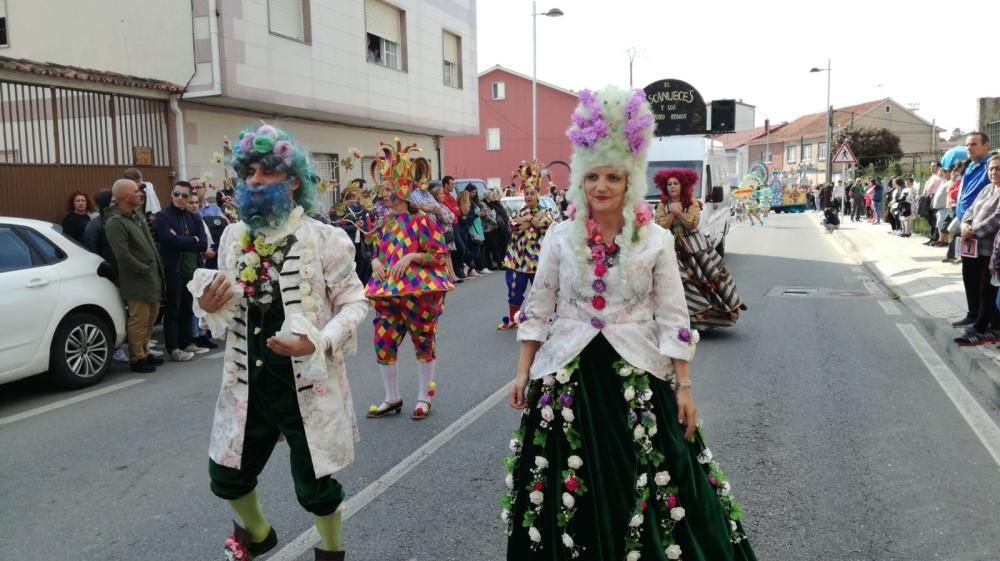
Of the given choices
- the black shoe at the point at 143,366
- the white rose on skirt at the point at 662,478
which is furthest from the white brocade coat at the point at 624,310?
the black shoe at the point at 143,366

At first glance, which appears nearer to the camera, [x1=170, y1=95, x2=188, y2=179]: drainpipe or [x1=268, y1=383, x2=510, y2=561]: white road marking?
[x1=268, y1=383, x2=510, y2=561]: white road marking

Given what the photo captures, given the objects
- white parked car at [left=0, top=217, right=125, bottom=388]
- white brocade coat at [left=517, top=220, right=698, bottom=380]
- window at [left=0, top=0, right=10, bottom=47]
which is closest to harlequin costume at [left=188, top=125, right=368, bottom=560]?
white brocade coat at [left=517, top=220, right=698, bottom=380]

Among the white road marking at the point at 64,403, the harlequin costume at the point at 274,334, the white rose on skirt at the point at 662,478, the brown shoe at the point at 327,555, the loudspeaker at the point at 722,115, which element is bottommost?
the white road marking at the point at 64,403

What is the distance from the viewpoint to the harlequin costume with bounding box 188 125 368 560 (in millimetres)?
3264

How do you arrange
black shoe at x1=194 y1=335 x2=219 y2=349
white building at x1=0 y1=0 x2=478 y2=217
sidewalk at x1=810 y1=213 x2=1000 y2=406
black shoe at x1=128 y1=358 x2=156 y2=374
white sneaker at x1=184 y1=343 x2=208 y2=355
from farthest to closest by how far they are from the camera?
white building at x1=0 y1=0 x2=478 y2=217 < black shoe at x1=194 y1=335 x2=219 y2=349 < white sneaker at x1=184 y1=343 x2=208 y2=355 < black shoe at x1=128 y1=358 x2=156 y2=374 < sidewalk at x1=810 y1=213 x2=1000 y2=406

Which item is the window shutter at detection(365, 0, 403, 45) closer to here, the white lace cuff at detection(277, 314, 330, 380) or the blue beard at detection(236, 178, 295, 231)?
the blue beard at detection(236, 178, 295, 231)

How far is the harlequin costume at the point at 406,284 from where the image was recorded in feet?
19.6

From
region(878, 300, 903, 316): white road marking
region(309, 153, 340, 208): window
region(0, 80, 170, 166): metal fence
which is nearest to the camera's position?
region(878, 300, 903, 316): white road marking

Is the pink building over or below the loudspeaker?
over

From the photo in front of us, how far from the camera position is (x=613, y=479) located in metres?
2.99

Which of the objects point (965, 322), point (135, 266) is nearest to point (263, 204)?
point (135, 266)

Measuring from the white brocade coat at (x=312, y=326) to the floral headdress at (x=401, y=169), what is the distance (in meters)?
2.62

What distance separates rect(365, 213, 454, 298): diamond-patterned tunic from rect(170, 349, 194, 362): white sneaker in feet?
11.8

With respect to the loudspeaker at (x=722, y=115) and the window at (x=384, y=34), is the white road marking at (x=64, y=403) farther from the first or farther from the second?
the loudspeaker at (x=722, y=115)
